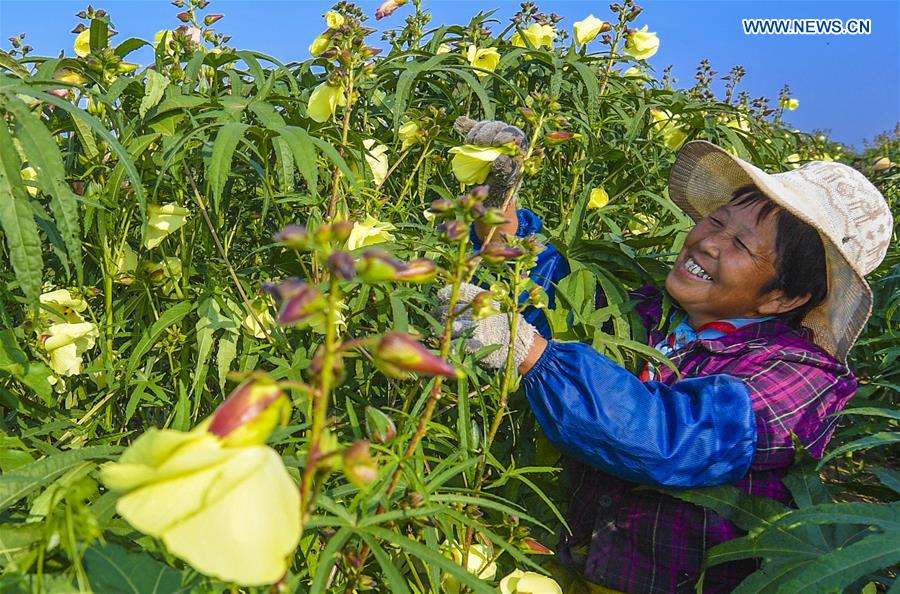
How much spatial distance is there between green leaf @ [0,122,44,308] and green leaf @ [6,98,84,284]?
0.03 meters

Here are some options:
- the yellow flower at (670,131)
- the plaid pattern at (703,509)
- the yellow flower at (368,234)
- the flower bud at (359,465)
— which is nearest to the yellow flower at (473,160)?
the yellow flower at (368,234)

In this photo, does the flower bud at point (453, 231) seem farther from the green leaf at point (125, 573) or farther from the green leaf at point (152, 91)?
the green leaf at point (152, 91)

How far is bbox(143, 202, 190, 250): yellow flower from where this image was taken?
141cm

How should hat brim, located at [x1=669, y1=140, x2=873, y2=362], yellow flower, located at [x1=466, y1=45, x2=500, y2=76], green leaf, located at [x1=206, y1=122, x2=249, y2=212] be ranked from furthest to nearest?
yellow flower, located at [x1=466, y1=45, x2=500, y2=76] → hat brim, located at [x1=669, y1=140, x2=873, y2=362] → green leaf, located at [x1=206, y1=122, x2=249, y2=212]

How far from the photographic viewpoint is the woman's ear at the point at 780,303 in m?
1.75

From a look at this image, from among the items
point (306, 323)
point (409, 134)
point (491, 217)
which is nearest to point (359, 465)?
point (491, 217)

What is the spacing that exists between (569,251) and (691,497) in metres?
0.64

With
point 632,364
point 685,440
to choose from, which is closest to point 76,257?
point 685,440

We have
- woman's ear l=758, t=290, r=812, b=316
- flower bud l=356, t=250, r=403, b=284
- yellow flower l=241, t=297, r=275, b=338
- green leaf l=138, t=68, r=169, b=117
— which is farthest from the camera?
woman's ear l=758, t=290, r=812, b=316

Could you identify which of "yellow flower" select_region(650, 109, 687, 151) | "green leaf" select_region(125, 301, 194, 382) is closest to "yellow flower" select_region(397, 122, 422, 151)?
"green leaf" select_region(125, 301, 194, 382)

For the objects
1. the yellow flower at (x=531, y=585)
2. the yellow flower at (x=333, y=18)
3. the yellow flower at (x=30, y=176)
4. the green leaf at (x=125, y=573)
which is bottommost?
the yellow flower at (x=531, y=585)

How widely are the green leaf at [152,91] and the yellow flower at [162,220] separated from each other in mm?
172

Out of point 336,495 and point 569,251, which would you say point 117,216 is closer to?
point 336,495

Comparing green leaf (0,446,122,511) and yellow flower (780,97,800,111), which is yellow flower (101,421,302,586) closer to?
green leaf (0,446,122,511)
